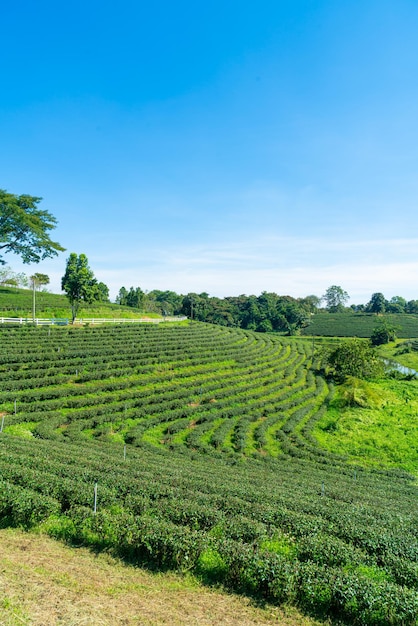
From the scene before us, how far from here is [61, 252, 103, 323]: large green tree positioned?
179ft

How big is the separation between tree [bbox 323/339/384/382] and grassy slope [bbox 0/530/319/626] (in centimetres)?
5391

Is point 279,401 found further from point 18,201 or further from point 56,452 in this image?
point 18,201

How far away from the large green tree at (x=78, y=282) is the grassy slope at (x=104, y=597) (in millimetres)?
49263

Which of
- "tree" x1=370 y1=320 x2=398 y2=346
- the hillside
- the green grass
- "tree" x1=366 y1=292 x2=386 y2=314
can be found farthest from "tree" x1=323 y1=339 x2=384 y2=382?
"tree" x1=366 y1=292 x2=386 y2=314

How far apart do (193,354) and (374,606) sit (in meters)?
43.1

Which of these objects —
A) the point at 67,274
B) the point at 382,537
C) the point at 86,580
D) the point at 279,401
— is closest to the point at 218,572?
the point at 86,580

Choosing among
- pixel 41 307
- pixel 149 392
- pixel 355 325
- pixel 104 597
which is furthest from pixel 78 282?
pixel 355 325

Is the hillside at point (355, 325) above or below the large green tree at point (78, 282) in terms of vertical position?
below

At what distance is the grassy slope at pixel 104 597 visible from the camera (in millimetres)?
6539

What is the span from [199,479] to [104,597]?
7.82 meters

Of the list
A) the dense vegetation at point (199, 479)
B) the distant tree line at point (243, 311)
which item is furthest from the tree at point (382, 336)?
the dense vegetation at point (199, 479)

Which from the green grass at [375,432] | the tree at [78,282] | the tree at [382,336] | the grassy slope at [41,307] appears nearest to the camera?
the green grass at [375,432]

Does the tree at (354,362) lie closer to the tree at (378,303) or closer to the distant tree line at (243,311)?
the distant tree line at (243,311)

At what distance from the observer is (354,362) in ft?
192
